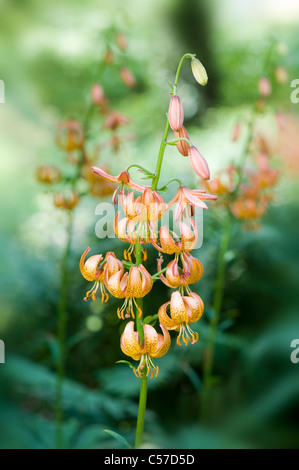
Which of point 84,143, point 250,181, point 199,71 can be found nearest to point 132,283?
point 199,71

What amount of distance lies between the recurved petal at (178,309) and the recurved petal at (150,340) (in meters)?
0.04

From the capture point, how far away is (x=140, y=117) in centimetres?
507

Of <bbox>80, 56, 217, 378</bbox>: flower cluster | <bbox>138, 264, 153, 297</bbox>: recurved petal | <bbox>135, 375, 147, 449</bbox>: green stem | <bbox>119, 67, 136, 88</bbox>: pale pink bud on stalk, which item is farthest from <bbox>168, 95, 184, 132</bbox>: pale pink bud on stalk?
<bbox>119, 67, 136, 88</bbox>: pale pink bud on stalk

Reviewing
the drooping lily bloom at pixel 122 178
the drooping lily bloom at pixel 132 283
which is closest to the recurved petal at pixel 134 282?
the drooping lily bloom at pixel 132 283

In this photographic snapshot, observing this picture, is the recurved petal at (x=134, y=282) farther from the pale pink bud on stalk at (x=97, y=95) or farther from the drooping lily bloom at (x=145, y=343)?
the pale pink bud on stalk at (x=97, y=95)

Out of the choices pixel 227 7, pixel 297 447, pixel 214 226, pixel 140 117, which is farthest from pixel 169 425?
pixel 227 7

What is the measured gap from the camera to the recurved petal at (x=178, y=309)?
0.65 meters

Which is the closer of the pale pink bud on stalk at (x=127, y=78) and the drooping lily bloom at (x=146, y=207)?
the drooping lily bloom at (x=146, y=207)

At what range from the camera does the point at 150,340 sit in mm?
672

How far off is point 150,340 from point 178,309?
0.07 m

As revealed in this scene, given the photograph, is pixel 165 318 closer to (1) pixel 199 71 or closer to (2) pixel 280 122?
(1) pixel 199 71

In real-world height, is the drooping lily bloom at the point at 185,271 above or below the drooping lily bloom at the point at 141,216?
below
